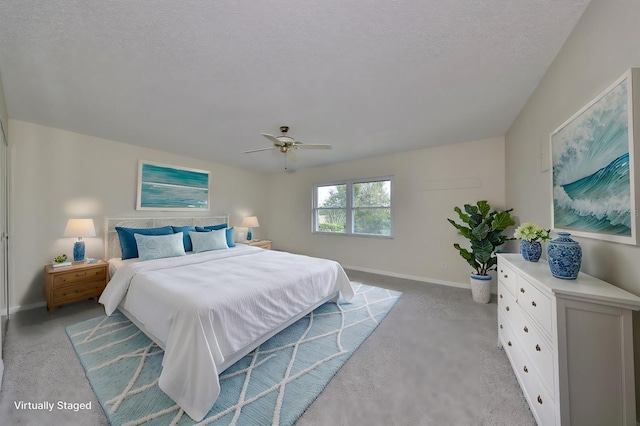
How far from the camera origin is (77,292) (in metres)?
2.81

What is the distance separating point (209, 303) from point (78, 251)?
276 centimetres

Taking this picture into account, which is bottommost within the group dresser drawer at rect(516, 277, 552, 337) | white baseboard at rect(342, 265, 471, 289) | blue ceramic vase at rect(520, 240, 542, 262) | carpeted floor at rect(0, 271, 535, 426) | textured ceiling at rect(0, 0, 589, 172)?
carpeted floor at rect(0, 271, 535, 426)

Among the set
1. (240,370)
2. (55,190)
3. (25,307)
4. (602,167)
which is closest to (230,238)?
(55,190)

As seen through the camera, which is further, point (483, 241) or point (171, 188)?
point (171, 188)

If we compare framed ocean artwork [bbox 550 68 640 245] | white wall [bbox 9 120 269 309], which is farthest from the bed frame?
framed ocean artwork [bbox 550 68 640 245]

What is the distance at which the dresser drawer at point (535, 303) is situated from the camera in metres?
1.18

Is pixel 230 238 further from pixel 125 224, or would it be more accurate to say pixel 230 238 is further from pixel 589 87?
pixel 589 87

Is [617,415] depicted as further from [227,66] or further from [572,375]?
[227,66]

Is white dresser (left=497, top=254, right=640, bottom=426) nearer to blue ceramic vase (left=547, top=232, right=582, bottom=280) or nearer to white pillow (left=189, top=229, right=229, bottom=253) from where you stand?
blue ceramic vase (left=547, top=232, right=582, bottom=280)

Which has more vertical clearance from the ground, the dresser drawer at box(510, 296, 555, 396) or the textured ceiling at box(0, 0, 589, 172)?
the textured ceiling at box(0, 0, 589, 172)

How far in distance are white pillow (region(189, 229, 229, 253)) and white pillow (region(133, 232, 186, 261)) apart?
0.34 m

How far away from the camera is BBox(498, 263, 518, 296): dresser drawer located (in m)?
1.70

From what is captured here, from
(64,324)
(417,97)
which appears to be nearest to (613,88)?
(417,97)

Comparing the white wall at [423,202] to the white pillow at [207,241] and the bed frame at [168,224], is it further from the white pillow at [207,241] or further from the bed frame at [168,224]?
the white pillow at [207,241]
